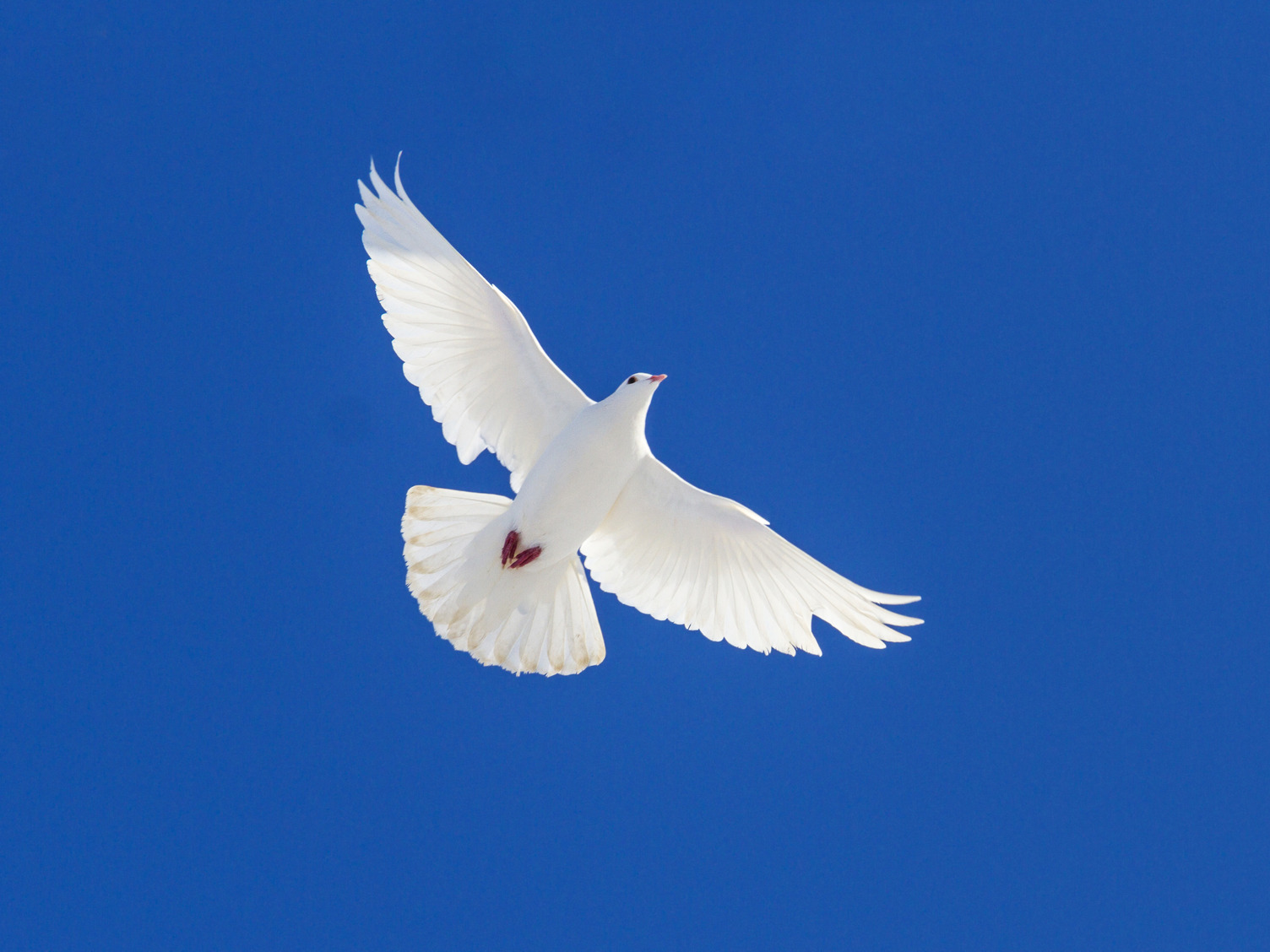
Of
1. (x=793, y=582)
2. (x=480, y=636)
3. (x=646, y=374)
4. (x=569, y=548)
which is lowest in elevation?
(x=480, y=636)

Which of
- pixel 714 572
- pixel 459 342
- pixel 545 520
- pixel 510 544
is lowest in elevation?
pixel 510 544

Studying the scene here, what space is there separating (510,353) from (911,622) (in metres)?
3.87

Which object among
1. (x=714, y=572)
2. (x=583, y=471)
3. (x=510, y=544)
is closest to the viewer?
(x=583, y=471)

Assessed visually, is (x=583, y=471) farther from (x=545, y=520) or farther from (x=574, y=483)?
(x=545, y=520)

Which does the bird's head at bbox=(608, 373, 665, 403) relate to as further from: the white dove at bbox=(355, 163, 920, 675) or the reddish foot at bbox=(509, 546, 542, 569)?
the reddish foot at bbox=(509, 546, 542, 569)

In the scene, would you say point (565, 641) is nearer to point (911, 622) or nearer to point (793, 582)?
point (793, 582)

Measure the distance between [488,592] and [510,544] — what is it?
50cm

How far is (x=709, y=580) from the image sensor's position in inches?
366

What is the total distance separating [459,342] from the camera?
8992 mm

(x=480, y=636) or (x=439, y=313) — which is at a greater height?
(x=439, y=313)

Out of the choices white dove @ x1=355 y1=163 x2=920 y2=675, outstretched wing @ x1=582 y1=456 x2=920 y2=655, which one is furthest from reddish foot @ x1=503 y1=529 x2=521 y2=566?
outstretched wing @ x1=582 y1=456 x2=920 y2=655

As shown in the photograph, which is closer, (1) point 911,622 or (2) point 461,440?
(1) point 911,622

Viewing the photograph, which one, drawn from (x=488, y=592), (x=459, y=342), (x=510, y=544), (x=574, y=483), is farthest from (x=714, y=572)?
(x=459, y=342)

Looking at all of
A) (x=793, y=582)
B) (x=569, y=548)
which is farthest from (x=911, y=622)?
(x=569, y=548)
